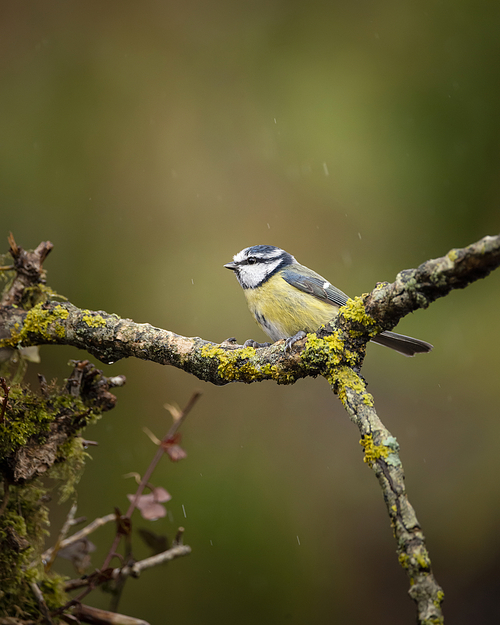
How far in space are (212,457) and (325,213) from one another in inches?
53.1

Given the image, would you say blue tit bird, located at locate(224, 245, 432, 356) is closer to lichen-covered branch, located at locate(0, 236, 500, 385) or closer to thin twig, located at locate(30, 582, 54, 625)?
lichen-covered branch, located at locate(0, 236, 500, 385)

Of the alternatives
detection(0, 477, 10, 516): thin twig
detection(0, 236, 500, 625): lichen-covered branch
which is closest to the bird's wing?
detection(0, 236, 500, 625): lichen-covered branch

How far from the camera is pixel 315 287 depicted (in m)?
1.78

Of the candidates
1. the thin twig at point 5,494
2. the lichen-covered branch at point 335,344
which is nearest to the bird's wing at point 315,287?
the lichen-covered branch at point 335,344

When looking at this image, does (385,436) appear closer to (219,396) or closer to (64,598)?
(64,598)

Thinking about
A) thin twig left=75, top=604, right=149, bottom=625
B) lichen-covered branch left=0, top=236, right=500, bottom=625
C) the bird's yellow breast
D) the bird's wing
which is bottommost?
thin twig left=75, top=604, right=149, bottom=625

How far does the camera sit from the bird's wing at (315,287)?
176cm

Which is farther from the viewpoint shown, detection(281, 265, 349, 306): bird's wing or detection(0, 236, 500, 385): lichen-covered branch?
detection(281, 265, 349, 306): bird's wing

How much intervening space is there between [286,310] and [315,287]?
0.17m

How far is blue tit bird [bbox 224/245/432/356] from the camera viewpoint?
1.63 metres

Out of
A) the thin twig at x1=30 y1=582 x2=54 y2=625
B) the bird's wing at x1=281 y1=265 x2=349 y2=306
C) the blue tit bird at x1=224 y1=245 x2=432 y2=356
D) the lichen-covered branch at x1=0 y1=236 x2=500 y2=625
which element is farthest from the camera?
the bird's wing at x1=281 y1=265 x2=349 y2=306

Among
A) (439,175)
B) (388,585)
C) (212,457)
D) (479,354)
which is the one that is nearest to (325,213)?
(439,175)

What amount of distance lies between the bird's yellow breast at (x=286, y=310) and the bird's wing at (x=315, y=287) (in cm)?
2

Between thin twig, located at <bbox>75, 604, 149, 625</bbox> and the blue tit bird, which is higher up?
the blue tit bird
